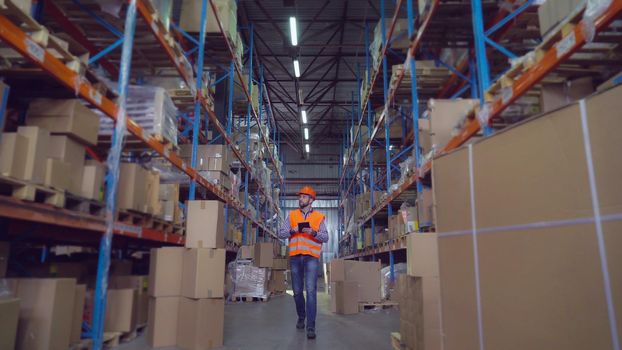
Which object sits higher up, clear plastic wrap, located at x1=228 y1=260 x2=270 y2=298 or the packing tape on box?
the packing tape on box

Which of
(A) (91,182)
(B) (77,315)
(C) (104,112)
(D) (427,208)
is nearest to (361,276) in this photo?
(D) (427,208)

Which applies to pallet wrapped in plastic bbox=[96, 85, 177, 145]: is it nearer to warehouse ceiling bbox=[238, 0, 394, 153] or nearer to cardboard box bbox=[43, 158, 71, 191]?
cardboard box bbox=[43, 158, 71, 191]

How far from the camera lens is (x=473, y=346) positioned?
2.17m

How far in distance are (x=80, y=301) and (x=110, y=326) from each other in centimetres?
80

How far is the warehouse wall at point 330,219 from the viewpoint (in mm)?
25203

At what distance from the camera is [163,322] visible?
13.6ft

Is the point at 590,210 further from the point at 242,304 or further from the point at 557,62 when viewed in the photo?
the point at 242,304

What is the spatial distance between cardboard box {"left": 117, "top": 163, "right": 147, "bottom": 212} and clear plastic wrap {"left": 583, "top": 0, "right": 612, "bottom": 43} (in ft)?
12.8

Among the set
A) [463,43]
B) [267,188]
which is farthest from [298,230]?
[267,188]

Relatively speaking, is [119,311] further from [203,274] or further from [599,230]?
[599,230]

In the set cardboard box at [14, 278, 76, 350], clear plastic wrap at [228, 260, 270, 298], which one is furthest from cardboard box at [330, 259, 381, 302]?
cardboard box at [14, 278, 76, 350]

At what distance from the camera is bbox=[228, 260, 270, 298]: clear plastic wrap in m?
8.75

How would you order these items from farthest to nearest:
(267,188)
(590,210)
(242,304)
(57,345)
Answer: (267,188)
(242,304)
(57,345)
(590,210)

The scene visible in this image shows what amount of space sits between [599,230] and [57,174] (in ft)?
10.9
